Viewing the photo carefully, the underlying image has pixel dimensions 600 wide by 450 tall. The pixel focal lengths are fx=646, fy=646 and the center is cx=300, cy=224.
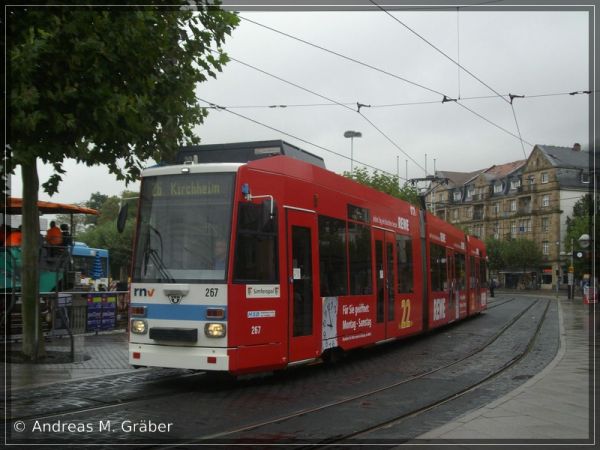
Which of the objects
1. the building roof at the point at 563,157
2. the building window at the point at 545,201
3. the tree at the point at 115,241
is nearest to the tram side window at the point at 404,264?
the tree at the point at 115,241

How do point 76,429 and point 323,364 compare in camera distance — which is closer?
point 76,429

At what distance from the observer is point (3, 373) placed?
34.6 feet

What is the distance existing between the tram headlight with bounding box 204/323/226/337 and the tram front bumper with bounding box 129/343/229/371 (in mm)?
197


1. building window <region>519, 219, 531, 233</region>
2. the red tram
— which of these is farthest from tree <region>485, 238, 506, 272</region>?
the red tram

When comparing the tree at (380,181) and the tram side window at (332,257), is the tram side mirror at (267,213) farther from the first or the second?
the tree at (380,181)

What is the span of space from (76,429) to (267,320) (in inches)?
126

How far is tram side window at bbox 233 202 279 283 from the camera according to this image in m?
8.97

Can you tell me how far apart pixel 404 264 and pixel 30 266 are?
8.23m

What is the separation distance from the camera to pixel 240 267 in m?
8.94

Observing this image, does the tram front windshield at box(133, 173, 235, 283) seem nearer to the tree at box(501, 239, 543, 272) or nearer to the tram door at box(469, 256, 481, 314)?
the tram door at box(469, 256, 481, 314)

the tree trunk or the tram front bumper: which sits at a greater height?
the tree trunk

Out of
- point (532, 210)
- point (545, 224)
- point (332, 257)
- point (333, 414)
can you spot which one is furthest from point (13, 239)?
point (545, 224)

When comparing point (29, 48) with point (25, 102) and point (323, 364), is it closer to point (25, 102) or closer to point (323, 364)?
point (25, 102)

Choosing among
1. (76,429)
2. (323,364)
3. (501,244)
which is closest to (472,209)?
(501,244)
